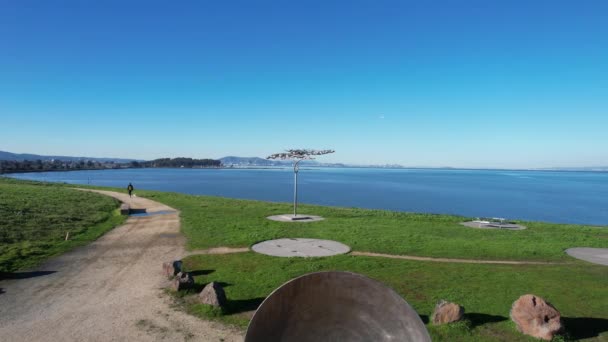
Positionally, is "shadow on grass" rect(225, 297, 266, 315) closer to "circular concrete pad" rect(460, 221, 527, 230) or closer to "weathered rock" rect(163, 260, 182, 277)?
"weathered rock" rect(163, 260, 182, 277)

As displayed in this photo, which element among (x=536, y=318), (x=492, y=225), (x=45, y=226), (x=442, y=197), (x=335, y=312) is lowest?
Answer: (x=442, y=197)

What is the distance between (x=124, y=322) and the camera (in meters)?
8.95

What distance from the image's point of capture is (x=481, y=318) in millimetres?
9070

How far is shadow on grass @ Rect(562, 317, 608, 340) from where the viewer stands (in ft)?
27.3

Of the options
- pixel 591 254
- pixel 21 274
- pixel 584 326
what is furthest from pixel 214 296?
pixel 591 254

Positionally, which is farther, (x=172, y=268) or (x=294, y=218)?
(x=294, y=218)

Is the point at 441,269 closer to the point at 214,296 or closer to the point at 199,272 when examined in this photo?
the point at 214,296

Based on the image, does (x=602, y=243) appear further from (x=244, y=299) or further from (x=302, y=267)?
(x=244, y=299)

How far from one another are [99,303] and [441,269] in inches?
428

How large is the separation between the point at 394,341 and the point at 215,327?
476 cm

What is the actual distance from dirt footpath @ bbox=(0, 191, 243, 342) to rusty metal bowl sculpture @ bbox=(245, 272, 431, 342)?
3.19 metres

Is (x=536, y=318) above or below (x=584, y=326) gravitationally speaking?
above

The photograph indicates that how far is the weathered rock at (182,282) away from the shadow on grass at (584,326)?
9.52m

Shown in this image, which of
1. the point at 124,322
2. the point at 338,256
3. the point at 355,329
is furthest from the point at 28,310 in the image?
the point at 338,256
